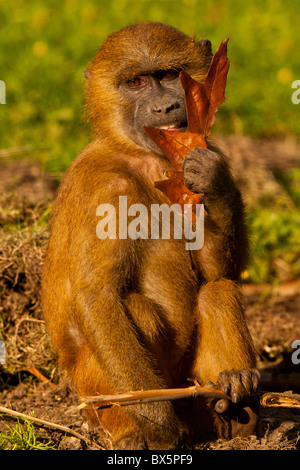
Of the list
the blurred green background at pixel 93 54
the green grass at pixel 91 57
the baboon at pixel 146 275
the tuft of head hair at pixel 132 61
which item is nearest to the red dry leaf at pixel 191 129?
the baboon at pixel 146 275

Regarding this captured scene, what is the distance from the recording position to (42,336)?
4977 mm

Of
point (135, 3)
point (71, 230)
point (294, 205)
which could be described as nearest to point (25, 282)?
point (71, 230)

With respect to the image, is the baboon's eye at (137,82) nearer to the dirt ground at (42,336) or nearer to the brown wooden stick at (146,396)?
the dirt ground at (42,336)

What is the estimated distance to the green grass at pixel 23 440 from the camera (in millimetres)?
3863

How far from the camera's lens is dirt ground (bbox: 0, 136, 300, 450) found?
13.5ft

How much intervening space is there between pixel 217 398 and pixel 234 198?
1.08 meters

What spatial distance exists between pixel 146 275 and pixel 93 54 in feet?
20.7

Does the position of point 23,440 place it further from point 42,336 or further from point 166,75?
point 166,75

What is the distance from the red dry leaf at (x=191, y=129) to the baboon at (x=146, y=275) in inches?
3.6

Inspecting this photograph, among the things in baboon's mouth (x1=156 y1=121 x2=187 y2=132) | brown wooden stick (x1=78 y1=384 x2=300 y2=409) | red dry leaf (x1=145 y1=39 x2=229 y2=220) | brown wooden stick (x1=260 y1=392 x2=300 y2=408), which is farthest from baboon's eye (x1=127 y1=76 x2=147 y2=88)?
brown wooden stick (x1=260 y1=392 x2=300 y2=408)

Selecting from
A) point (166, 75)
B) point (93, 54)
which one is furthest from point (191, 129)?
point (93, 54)

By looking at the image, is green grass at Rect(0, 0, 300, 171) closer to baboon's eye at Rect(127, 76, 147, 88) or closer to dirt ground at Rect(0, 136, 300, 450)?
dirt ground at Rect(0, 136, 300, 450)

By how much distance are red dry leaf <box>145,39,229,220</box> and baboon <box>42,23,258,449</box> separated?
0.30 feet

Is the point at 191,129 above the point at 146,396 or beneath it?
above
